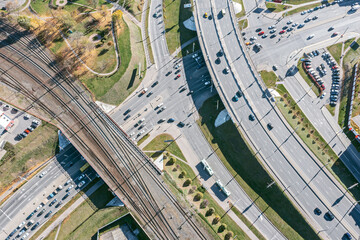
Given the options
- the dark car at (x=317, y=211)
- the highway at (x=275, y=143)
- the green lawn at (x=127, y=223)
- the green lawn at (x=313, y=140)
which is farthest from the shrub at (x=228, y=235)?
the green lawn at (x=313, y=140)

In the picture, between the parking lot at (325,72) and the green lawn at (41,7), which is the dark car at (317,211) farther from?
the green lawn at (41,7)

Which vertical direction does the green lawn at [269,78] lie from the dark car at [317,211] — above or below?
above

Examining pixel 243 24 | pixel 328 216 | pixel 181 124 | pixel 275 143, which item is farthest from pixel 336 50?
pixel 181 124

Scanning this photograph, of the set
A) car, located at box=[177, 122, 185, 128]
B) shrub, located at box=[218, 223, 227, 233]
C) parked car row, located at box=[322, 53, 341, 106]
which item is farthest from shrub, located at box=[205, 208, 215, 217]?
parked car row, located at box=[322, 53, 341, 106]

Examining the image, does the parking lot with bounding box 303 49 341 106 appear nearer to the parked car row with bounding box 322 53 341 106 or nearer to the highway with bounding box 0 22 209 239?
the parked car row with bounding box 322 53 341 106

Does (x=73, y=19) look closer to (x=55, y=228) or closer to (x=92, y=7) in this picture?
(x=92, y=7)
